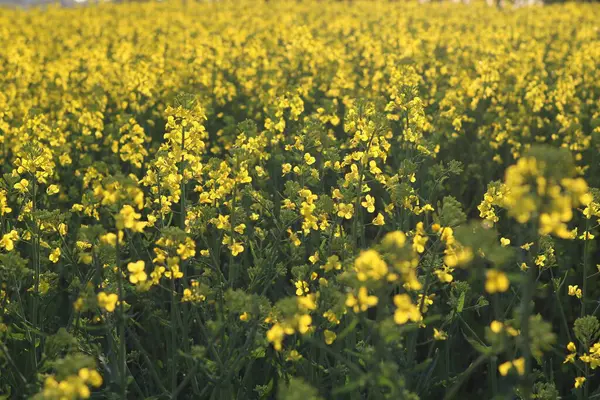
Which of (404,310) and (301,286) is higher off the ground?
(404,310)

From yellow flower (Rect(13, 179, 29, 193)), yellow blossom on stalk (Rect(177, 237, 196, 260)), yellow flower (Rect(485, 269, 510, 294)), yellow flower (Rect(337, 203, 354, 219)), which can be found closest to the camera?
yellow flower (Rect(485, 269, 510, 294))

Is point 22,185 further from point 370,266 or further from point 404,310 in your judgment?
point 404,310

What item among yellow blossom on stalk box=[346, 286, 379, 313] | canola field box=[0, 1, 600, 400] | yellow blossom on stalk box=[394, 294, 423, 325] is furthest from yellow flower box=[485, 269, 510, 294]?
yellow blossom on stalk box=[346, 286, 379, 313]

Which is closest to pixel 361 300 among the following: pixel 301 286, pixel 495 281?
pixel 495 281

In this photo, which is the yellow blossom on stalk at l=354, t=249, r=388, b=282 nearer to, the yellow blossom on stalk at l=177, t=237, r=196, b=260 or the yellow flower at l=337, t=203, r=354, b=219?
the yellow blossom on stalk at l=177, t=237, r=196, b=260

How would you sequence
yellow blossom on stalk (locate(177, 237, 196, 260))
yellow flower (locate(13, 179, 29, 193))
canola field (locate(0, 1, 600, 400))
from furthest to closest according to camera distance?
yellow flower (locate(13, 179, 29, 193)), yellow blossom on stalk (locate(177, 237, 196, 260)), canola field (locate(0, 1, 600, 400))

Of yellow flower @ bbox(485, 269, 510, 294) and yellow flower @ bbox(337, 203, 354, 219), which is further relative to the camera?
yellow flower @ bbox(337, 203, 354, 219)

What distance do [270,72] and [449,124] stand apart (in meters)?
1.85

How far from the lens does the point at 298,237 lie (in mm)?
4246

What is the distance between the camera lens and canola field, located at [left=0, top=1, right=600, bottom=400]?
7.93 ft

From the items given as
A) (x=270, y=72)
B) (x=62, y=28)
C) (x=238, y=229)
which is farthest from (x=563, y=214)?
(x=62, y=28)

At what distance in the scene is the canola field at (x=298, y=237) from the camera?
7.93 ft

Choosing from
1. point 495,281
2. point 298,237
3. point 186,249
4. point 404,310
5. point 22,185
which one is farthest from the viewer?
point 298,237

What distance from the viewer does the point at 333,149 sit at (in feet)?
12.2
